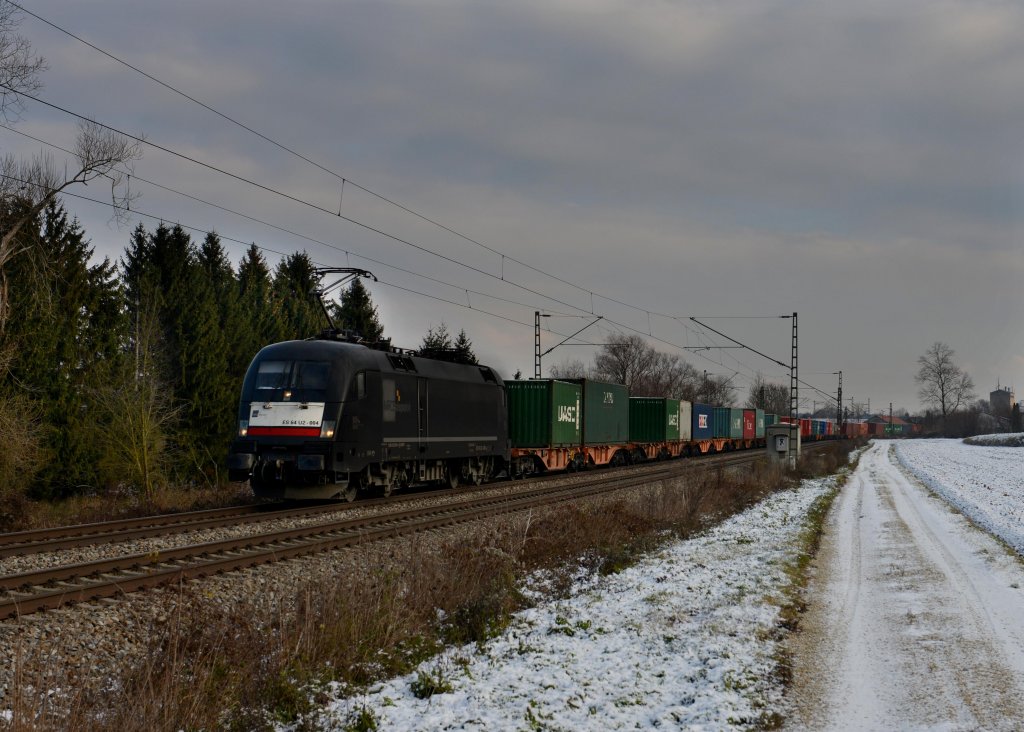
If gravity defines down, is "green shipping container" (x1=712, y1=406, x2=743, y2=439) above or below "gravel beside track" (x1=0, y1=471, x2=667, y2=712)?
above

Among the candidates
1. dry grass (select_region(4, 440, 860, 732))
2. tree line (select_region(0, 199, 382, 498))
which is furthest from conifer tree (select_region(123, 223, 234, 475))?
dry grass (select_region(4, 440, 860, 732))

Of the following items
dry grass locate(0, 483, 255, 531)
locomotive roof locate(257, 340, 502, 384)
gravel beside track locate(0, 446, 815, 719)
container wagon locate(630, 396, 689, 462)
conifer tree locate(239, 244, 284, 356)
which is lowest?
dry grass locate(0, 483, 255, 531)

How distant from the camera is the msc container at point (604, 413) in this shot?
1194 inches

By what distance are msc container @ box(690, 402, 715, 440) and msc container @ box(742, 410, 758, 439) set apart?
30.4 ft

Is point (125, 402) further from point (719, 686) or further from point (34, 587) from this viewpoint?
point (719, 686)

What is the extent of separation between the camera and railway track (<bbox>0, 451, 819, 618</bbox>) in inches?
334

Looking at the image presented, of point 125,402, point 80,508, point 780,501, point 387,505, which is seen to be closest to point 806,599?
point 387,505

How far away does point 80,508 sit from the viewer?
1886 centimetres

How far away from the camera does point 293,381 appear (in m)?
16.3

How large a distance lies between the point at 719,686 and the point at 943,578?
6175 millimetres

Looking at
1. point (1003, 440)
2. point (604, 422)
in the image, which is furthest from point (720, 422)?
point (1003, 440)

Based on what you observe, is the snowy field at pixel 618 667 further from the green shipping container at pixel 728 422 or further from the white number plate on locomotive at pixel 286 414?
the green shipping container at pixel 728 422

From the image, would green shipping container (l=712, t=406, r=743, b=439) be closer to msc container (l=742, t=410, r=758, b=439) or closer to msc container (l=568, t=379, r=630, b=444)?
msc container (l=742, t=410, r=758, b=439)

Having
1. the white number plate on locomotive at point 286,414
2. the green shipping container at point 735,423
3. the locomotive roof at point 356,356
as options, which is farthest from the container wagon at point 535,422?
the green shipping container at point 735,423
